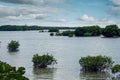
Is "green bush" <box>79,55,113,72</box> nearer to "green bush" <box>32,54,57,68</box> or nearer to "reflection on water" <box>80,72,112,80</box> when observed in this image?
"reflection on water" <box>80,72,112,80</box>

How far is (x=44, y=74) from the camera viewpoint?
40.9 meters

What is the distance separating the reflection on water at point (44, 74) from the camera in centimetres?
3801

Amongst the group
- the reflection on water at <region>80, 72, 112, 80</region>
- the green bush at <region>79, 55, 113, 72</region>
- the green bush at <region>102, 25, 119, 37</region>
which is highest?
the green bush at <region>102, 25, 119, 37</region>

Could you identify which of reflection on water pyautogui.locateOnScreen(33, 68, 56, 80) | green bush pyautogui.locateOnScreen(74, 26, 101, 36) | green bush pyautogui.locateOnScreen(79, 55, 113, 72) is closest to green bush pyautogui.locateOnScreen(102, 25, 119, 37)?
green bush pyautogui.locateOnScreen(74, 26, 101, 36)

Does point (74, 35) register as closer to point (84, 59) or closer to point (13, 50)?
point (13, 50)

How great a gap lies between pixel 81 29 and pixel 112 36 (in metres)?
16.9

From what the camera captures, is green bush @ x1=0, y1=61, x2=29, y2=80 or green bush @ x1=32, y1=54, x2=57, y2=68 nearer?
green bush @ x1=0, y1=61, x2=29, y2=80

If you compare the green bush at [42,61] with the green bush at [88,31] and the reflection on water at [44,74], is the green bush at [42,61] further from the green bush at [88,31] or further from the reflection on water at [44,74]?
the green bush at [88,31]

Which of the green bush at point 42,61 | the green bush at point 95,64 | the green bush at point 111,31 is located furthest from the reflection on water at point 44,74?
the green bush at point 111,31

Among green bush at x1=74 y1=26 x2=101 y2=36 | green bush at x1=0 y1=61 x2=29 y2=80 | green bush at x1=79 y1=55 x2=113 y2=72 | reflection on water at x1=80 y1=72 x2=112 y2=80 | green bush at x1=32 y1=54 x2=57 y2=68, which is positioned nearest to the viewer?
green bush at x1=0 y1=61 x2=29 y2=80

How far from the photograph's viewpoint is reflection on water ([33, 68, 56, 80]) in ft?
125

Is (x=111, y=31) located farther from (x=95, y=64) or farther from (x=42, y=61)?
(x=95, y=64)

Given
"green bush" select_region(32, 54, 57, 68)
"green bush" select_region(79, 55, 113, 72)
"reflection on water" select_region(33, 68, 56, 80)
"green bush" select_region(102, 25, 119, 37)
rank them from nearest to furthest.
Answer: "reflection on water" select_region(33, 68, 56, 80) → "green bush" select_region(79, 55, 113, 72) → "green bush" select_region(32, 54, 57, 68) → "green bush" select_region(102, 25, 119, 37)

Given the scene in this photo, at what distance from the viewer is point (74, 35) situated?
582 ft
